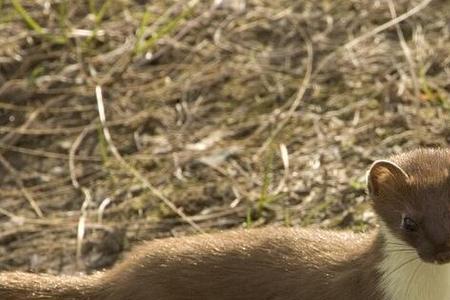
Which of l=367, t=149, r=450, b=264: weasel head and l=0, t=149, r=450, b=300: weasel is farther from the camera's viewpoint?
l=0, t=149, r=450, b=300: weasel

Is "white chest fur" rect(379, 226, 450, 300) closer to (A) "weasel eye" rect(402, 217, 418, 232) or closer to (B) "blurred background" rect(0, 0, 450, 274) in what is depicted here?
(A) "weasel eye" rect(402, 217, 418, 232)

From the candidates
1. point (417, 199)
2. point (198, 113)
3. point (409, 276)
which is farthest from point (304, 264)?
point (198, 113)

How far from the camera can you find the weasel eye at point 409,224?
4.50 m

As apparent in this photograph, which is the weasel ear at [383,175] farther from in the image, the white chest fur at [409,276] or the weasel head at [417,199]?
the white chest fur at [409,276]

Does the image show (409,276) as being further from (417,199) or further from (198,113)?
(198,113)

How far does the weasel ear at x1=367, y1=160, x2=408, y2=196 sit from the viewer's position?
4594 mm

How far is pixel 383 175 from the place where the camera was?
4688 mm

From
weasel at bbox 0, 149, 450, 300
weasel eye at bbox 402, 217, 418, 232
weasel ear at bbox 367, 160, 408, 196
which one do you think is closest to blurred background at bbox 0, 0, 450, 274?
weasel at bbox 0, 149, 450, 300

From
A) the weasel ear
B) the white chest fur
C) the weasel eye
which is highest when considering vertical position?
the weasel ear

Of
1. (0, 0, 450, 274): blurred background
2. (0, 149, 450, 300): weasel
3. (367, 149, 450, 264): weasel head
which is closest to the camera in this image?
(367, 149, 450, 264): weasel head

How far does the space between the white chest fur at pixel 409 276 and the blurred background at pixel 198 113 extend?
1.06 meters

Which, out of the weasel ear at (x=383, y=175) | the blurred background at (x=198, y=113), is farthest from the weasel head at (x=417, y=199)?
the blurred background at (x=198, y=113)

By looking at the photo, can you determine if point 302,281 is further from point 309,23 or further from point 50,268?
point 309,23

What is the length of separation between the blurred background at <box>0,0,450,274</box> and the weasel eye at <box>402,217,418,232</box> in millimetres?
1160
